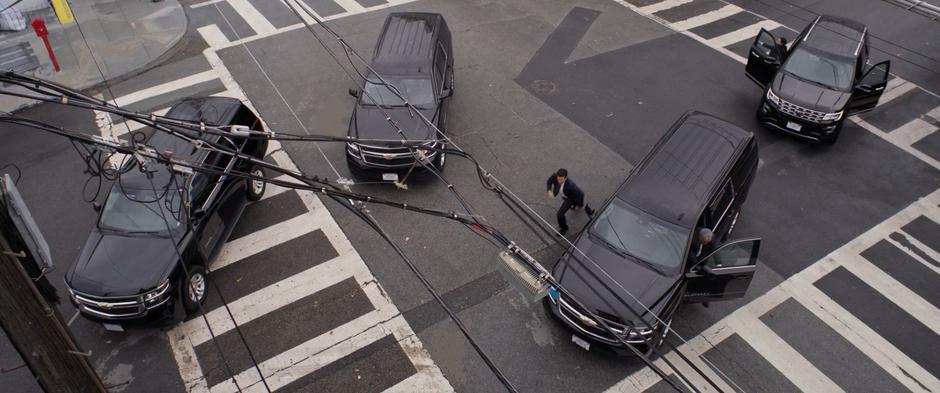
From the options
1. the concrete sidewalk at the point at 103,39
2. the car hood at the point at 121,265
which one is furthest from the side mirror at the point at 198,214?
the concrete sidewalk at the point at 103,39

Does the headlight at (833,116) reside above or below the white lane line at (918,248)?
above

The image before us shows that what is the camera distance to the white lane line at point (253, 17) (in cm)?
1714

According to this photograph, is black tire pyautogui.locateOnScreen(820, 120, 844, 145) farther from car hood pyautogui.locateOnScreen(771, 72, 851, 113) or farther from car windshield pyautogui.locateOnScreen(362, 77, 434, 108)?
car windshield pyautogui.locateOnScreen(362, 77, 434, 108)

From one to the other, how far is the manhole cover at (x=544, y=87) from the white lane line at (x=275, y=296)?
674 centimetres

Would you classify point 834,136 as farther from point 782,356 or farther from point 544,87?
point 544,87

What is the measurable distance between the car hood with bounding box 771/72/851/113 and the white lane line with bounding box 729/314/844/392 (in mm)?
5384

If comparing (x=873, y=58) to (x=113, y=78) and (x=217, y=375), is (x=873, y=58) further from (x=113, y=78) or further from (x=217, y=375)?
(x=113, y=78)

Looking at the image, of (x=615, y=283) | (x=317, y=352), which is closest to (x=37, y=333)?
(x=317, y=352)

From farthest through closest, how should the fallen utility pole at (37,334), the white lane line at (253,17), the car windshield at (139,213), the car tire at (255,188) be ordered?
the white lane line at (253,17) < the car tire at (255,188) < the car windshield at (139,213) < the fallen utility pole at (37,334)

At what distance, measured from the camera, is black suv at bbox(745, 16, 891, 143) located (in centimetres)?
1258

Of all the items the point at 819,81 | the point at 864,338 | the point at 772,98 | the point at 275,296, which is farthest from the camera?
the point at 772,98

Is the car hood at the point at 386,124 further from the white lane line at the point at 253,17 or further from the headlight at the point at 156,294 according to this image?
the white lane line at the point at 253,17

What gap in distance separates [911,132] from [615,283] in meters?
9.74

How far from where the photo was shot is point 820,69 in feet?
42.8
